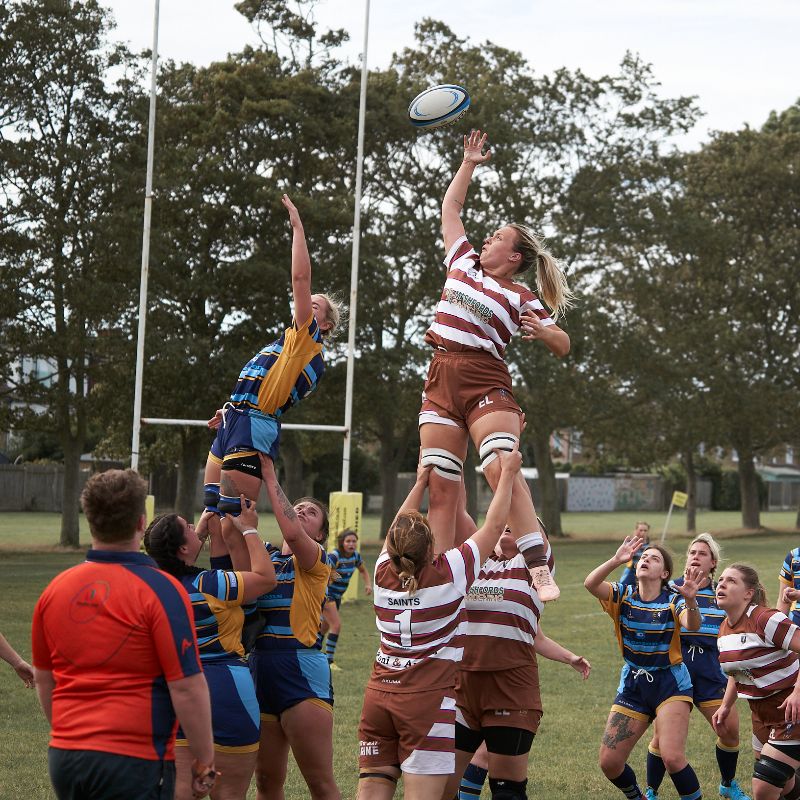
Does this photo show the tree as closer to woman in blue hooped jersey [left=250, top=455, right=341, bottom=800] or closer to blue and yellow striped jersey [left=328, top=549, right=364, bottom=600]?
blue and yellow striped jersey [left=328, top=549, right=364, bottom=600]

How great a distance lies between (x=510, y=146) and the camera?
32625 mm

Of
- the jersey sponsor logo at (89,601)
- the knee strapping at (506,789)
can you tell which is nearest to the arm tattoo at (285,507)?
the knee strapping at (506,789)

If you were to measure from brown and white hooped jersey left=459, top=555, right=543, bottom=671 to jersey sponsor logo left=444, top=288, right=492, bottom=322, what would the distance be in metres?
1.32

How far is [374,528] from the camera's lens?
40.6m

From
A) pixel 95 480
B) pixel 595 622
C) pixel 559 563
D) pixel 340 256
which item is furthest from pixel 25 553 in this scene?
pixel 95 480

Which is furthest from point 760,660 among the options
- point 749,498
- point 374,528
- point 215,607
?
point 749,498

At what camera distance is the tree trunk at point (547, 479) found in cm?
3766

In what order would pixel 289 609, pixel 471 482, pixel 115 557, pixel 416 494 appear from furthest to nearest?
1. pixel 471 482
2. pixel 289 609
3. pixel 416 494
4. pixel 115 557

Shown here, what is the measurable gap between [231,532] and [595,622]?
45.4ft

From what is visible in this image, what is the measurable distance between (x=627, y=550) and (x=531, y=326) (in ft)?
5.07

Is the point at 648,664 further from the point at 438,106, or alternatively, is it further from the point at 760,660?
the point at 438,106

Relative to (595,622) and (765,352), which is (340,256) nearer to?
(595,622)

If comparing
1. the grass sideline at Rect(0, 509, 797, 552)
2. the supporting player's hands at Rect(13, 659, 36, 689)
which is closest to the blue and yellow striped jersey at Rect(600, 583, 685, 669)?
the supporting player's hands at Rect(13, 659, 36, 689)

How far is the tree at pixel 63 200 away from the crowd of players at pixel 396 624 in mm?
20272
